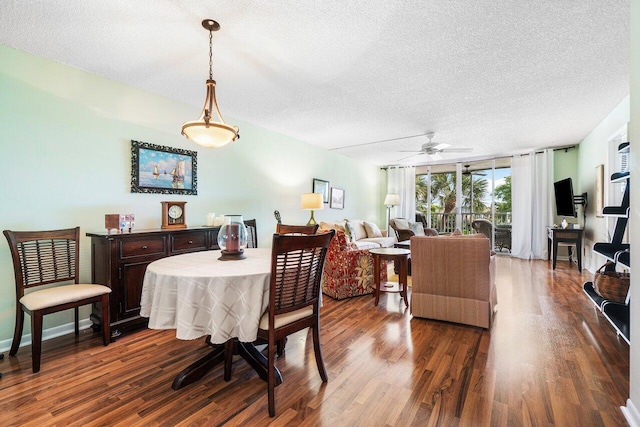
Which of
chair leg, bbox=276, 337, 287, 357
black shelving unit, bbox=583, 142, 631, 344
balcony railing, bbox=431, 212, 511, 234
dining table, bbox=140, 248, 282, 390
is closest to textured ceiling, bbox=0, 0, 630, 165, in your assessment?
black shelving unit, bbox=583, 142, 631, 344

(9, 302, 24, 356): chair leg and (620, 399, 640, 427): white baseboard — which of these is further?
(9, 302, 24, 356): chair leg

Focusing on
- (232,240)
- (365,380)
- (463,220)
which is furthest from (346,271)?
(463,220)

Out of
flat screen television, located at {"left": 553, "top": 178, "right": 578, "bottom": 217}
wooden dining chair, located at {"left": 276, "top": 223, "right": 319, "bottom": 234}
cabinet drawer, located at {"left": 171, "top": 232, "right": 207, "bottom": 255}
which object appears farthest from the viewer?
flat screen television, located at {"left": 553, "top": 178, "right": 578, "bottom": 217}

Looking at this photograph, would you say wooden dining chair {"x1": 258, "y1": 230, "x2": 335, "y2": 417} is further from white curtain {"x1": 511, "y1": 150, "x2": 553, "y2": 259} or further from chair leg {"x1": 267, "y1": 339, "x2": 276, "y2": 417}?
white curtain {"x1": 511, "y1": 150, "x2": 553, "y2": 259}

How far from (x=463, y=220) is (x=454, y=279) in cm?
551

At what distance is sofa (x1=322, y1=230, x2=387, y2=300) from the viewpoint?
11.8 ft

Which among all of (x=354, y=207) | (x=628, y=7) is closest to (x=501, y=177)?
→ (x=354, y=207)

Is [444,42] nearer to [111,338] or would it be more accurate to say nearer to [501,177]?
[111,338]

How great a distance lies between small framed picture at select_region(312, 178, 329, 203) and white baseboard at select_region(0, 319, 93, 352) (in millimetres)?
4006

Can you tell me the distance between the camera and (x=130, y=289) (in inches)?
104

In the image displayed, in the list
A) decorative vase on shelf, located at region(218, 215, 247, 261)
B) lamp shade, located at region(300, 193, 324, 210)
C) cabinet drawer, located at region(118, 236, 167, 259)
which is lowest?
cabinet drawer, located at region(118, 236, 167, 259)

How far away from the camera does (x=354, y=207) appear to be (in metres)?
7.42

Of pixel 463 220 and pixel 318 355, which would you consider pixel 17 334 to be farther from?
pixel 463 220

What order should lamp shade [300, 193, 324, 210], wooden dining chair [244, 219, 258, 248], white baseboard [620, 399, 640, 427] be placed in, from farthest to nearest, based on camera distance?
lamp shade [300, 193, 324, 210], wooden dining chair [244, 219, 258, 248], white baseboard [620, 399, 640, 427]
